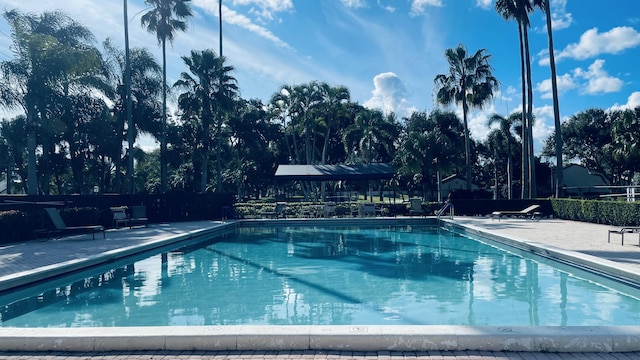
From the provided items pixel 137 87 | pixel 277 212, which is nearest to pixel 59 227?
pixel 277 212

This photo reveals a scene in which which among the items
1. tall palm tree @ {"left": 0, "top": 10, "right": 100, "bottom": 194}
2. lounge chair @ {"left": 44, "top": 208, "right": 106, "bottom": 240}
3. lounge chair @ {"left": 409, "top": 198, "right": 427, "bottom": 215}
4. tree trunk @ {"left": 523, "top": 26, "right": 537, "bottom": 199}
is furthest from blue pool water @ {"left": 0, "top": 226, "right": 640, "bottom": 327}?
tree trunk @ {"left": 523, "top": 26, "right": 537, "bottom": 199}

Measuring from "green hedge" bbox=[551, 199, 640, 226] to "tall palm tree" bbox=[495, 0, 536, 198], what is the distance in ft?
10.4

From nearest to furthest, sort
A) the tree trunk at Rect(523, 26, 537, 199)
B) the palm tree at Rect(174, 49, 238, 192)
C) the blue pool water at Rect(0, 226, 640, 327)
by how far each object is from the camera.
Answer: the blue pool water at Rect(0, 226, 640, 327) → the tree trunk at Rect(523, 26, 537, 199) → the palm tree at Rect(174, 49, 238, 192)

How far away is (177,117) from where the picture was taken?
1275 inches

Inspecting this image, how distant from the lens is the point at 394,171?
2519 centimetres

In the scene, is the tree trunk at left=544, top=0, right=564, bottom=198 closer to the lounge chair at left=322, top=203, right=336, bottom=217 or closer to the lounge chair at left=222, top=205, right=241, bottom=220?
the lounge chair at left=322, top=203, right=336, bottom=217

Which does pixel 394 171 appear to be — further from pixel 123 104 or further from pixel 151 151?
pixel 151 151

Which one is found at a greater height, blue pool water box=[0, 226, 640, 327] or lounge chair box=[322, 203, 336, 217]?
lounge chair box=[322, 203, 336, 217]

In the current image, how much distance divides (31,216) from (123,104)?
13708mm

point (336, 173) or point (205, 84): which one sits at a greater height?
point (205, 84)

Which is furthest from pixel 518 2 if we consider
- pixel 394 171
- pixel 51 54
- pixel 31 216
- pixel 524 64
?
pixel 31 216

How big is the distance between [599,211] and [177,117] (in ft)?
95.1

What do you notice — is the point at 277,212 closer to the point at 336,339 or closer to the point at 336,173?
the point at 336,173

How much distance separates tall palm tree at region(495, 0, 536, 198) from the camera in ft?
74.5
